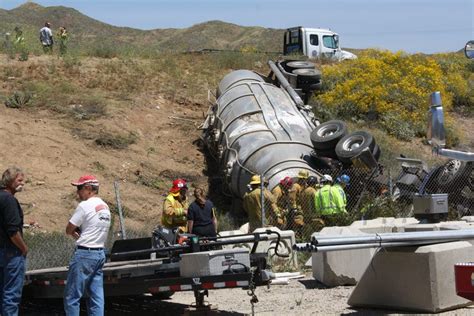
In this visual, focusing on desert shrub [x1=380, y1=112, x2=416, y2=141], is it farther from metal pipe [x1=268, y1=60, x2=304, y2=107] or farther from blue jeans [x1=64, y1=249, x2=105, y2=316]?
blue jeans [x1=64, y1=249, x2=105, y2=316]

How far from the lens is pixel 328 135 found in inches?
755

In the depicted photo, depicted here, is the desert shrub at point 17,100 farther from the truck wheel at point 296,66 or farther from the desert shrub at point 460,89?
the desert shrub at point 460,89

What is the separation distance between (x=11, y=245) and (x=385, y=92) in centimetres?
2110

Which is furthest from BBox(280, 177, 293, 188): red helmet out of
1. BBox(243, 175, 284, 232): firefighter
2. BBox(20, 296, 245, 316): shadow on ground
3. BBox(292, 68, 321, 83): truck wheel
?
BBox(292, 68, 321, 83): truck wheel

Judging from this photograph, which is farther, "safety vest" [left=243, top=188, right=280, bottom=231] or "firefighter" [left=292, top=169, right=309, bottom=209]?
"firefighter" [left=292, top=169, right=309, bottom=209]

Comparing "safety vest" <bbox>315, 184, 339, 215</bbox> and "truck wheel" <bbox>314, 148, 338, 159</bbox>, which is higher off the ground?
"truck wheel" <bbox>314, 148, 338, 159</bbox>

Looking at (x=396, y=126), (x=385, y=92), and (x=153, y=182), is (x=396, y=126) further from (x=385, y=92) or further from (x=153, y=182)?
(x=153, y=182)

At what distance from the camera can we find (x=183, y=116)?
→ 26.5 m

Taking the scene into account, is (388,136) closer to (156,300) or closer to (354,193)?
(354,193)

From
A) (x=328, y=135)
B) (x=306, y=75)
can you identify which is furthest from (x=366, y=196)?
(x=306, y=75)

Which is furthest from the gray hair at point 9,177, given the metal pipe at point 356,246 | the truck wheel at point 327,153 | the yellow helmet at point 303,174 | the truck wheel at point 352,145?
the truck wheel at point 327,153

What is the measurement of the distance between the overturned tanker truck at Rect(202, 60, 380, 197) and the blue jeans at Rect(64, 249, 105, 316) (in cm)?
891

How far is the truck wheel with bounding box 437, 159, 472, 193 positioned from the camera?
1683 centimetres

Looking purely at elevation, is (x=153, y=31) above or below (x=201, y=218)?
above
